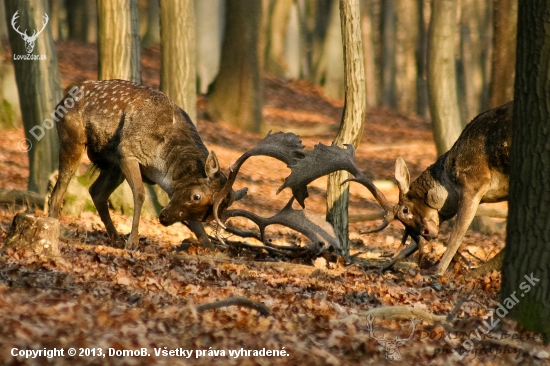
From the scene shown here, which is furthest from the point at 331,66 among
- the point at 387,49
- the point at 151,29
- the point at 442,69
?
the point at 442,69

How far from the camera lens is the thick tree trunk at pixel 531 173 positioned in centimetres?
661

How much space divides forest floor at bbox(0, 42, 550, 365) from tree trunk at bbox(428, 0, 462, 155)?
403 centimetres

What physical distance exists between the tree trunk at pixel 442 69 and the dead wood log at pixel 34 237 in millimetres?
10359

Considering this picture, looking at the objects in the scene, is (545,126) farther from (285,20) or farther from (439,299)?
(285,20)

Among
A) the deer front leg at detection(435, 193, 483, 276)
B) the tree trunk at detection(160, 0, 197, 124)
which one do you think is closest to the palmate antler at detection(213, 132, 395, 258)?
the deer front leg at detection(435, 193, 483, 276)

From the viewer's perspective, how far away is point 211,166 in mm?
10602

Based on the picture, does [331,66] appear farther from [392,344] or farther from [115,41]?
[392,344]

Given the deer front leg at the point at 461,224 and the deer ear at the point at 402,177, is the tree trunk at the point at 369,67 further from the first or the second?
the deer front leg at the point at 461,224

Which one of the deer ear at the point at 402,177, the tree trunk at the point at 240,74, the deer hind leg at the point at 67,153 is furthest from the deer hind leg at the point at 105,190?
the tree trunk at the point at 240,74

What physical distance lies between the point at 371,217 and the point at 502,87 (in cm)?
342

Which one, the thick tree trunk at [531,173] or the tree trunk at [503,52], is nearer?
the thick tree trunk at [531,173]

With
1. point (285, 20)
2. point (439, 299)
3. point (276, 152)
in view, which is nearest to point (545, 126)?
point (439, 299)

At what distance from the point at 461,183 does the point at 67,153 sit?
5258 millimetres

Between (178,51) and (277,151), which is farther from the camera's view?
(178,51)
